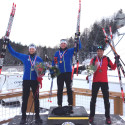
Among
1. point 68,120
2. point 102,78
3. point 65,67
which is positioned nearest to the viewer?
point 68,120

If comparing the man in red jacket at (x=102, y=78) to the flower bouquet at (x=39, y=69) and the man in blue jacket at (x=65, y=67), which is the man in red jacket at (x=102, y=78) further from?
the flower bouquet at (x=39, y=69)

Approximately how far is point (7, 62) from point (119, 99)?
3914 centimetres

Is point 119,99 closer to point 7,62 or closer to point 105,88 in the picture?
point 105,88

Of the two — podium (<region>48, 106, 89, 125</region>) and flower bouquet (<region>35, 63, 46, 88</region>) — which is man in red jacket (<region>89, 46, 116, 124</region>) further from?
flower bouquet (<region>35, 63, 46, 88</region>)

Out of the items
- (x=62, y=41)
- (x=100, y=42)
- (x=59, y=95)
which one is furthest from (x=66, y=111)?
(x=100, y=42)

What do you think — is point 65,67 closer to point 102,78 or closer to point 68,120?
point 102,78

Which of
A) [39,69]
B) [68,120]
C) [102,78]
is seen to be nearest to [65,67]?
[39,69]

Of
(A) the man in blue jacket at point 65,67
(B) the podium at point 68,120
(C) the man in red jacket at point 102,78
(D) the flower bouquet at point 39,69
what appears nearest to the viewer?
(B) the podium at point 68,120

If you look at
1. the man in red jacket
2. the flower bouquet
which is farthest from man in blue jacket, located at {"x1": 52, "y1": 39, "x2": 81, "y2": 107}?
the man in red jacket

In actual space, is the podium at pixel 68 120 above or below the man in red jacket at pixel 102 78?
below

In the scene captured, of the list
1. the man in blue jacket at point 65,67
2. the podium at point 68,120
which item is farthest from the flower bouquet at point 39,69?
the podium at point 68,120

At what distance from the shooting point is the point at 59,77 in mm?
3635

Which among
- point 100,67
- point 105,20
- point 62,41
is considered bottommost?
point 100,67

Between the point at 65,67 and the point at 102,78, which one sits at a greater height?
the point at 65,67
